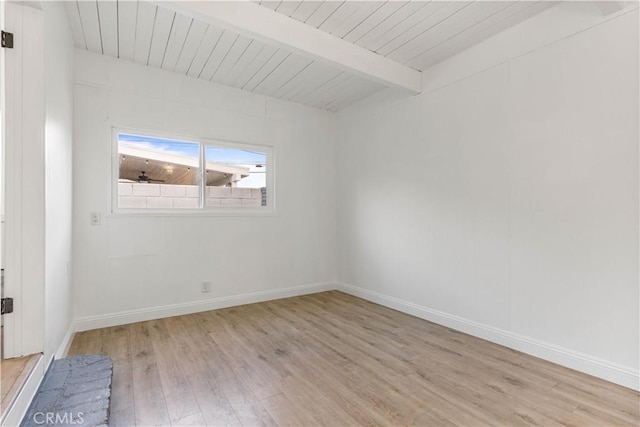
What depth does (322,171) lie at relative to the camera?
14.9ft

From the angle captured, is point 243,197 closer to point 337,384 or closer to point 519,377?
point 337,384

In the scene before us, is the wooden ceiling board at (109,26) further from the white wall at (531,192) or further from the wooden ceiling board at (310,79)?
the white wall at (531,192)

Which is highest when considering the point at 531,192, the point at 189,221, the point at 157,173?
the point at 157,173

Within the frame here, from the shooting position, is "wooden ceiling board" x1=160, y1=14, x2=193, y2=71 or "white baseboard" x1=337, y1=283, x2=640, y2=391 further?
"wooden ceiling board" x1=160, y1=14, x2=193, y2=71

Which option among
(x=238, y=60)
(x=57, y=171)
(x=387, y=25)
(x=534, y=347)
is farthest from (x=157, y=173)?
(x=534, y=347)

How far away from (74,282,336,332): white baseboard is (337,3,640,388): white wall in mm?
1253

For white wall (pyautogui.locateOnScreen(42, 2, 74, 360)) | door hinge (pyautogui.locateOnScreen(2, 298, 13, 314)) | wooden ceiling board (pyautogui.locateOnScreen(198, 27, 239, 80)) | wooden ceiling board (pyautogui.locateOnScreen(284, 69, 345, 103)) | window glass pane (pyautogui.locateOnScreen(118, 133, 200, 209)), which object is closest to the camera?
door hinge (pyautogui.locateOnScreen(2, 298, 13, 314))

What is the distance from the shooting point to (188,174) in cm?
362

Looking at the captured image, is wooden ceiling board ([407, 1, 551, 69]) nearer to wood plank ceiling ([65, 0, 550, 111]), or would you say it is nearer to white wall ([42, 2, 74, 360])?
wood plank ceiling ([65, 0, 550, 111])

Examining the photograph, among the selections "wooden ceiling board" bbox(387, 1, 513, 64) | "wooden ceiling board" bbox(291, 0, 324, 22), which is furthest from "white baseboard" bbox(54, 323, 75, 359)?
"wooden ceiling board" bbox(387, 1, 513, 64)

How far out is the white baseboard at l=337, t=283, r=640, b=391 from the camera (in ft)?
6.68

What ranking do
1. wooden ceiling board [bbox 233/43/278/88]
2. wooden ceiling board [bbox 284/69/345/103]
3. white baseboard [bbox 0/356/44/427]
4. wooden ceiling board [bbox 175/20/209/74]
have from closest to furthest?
white baseboard [bbox 0/356/44/427] < wooden ceiling board [bbox 175/20/209/74] < wooden ceiling board [bbox 233/43/278/88] < wooden ceiling board [bbox 284/69/345/103]

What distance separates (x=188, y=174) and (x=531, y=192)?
11.2 feet

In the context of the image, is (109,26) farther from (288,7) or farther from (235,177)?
(235,177)
